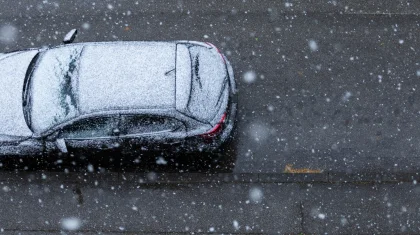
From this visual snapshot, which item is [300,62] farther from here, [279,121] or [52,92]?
[52,92]

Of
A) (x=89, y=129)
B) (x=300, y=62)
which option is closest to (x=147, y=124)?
(x=89, y=129)

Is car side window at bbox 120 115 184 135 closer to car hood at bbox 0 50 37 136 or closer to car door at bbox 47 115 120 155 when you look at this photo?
car door at bbox 47 115 120 155

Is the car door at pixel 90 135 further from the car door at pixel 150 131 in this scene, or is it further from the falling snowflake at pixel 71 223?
the falling snowflake at pixel 71 223

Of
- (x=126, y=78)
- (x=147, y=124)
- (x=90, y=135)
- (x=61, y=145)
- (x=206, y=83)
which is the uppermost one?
(x=126, y=78)

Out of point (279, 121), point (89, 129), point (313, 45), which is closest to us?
point (89, 129)

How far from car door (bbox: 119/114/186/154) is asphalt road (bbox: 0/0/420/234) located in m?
0.94

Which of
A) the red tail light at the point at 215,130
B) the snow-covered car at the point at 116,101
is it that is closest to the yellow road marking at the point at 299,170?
the snow-covered car at the point at 116,101

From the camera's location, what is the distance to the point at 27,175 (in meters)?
7.66

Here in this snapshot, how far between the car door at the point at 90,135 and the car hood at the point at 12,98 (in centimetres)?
52

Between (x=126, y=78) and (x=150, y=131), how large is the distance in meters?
0.83

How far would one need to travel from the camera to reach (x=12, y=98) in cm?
686

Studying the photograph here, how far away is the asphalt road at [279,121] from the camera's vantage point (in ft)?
23.9

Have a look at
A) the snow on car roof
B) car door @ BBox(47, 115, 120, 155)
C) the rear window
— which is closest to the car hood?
car door @ BBox(47, 115, 120, 155)

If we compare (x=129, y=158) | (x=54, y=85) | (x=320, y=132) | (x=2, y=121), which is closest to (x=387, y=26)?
(x=320, y=132)
